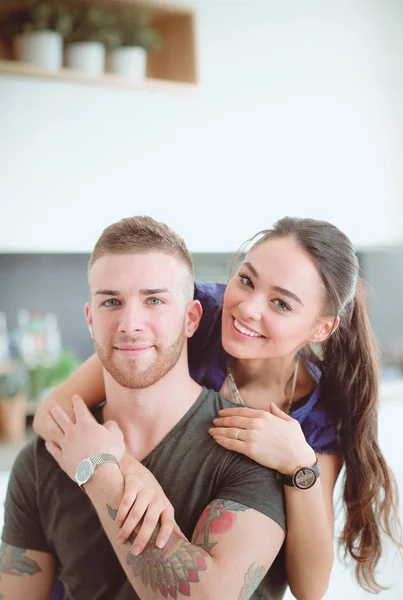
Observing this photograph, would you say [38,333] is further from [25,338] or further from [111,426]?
[111,426]

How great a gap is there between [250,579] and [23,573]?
0.37 m

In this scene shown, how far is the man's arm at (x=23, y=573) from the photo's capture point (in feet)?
3.24

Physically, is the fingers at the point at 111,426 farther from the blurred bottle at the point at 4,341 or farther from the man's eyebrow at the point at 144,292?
the blurred bottle at the point at 4,341

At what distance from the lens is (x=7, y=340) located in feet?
7.10

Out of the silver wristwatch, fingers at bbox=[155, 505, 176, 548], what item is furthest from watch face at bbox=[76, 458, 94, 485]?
fingers at bbox=[155, 505, 176, 548]

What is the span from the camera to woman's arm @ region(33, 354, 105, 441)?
40.0 inches

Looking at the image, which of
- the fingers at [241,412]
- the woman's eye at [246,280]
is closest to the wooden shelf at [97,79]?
the woman's eye at [246,280]

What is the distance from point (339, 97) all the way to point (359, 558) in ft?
4.74

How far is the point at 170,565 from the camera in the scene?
80cm

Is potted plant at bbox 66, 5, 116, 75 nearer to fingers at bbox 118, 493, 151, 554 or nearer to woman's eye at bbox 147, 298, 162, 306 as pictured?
woman's eye at bbox 147, 298, 162, 306

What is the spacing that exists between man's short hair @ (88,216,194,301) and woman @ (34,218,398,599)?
0.34 ft

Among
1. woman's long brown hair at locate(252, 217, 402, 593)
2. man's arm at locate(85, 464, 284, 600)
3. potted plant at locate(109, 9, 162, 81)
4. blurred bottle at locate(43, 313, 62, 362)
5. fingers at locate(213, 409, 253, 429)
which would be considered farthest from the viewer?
blurred bottle at locate(43, 313, 62, 362)

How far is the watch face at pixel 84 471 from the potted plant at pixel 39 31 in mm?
1374

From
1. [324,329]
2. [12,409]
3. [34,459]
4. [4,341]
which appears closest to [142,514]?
[34,459]
